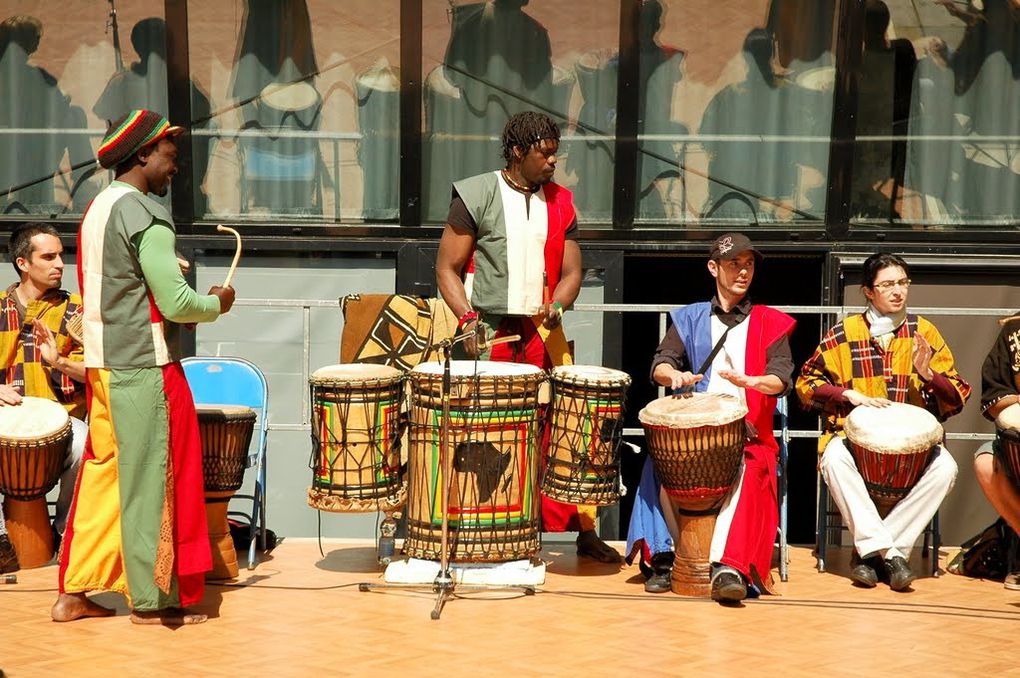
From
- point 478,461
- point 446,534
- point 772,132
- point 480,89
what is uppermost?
point 480,89

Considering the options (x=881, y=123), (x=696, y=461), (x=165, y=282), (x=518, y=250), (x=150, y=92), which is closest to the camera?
(x=165, y=282)

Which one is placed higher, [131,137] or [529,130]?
[529,130]

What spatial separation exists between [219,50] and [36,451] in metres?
3.36

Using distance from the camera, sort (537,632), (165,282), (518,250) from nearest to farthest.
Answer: (165,282)
(537,632)
(518,250)

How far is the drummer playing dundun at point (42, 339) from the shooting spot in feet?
22.2

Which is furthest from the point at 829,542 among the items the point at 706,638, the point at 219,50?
the point at 219,50

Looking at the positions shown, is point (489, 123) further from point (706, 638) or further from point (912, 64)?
point (706, 638)

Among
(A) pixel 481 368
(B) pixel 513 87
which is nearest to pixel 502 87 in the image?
(B) pixel 513 87

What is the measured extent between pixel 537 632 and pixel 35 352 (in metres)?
2.87

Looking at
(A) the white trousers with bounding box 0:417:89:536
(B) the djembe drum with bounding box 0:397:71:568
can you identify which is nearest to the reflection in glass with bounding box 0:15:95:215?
(A) the white trousers with bounding box 0:417:89:536

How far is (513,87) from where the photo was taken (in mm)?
8867

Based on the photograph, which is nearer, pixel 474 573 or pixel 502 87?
pixel 474 573

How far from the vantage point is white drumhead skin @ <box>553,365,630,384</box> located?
6137 millimetres

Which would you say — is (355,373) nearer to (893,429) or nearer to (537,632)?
(537,632)
